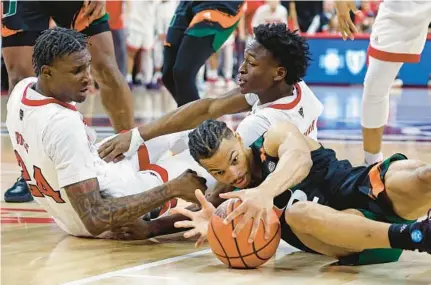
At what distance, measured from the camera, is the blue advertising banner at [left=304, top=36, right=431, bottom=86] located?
59.3ft

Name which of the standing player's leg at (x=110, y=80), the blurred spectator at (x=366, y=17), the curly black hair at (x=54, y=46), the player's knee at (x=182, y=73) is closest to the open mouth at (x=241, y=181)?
the curly black hair at (x=54, y=46)

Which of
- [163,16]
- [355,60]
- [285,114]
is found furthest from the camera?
[355,60]

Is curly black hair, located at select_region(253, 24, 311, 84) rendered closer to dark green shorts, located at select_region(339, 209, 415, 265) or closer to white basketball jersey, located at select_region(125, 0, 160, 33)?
dark green shorts, located at select_region(339, 209, 415, 265)

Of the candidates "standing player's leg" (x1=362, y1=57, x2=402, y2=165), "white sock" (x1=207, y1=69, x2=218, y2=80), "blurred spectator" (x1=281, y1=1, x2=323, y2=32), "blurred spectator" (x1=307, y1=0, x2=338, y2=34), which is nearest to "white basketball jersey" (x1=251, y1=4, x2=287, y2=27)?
"blurred spectator" (x1=307, y1=0, x2=338, y2=34)

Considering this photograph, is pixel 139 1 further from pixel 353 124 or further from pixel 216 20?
pixel 216 20

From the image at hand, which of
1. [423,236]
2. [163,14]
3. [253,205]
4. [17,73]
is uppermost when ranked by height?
[17,73]

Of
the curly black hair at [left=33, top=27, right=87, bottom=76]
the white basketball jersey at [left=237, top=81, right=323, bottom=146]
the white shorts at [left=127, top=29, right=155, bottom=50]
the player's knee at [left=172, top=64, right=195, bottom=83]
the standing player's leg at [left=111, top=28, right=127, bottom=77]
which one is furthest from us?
the white shorts at [left=127, top=29, right=155, bottom=50]

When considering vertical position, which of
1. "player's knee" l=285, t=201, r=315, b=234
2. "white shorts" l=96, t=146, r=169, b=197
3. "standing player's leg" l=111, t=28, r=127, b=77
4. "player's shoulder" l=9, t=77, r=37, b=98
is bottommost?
"standing player's leg" l=111, t=28, r=127, b=77

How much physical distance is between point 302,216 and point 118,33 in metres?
7.55

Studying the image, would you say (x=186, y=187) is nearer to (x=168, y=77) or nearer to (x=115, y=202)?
(x=115, y=202)

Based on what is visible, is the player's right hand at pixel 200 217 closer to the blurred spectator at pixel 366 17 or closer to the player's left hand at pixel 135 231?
the player's left hand at pixel 135 231

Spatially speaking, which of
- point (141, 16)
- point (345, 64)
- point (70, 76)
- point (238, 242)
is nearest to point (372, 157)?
point (70, 76)

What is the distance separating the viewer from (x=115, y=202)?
15.5 feet

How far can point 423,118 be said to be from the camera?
37.5ft
